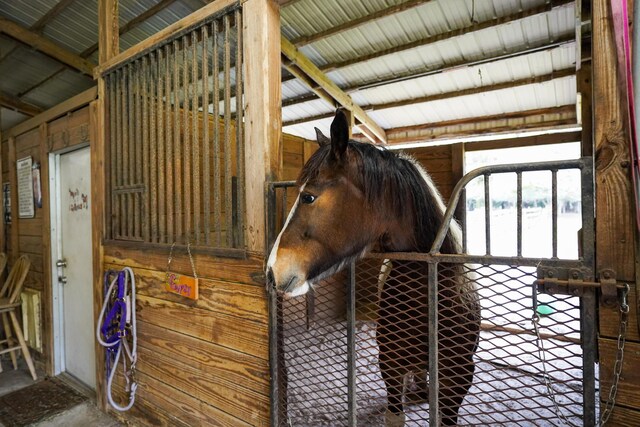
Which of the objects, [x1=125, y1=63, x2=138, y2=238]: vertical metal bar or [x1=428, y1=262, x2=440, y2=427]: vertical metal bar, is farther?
[x1=125, y1=63, x2=138, y2=238]: vertical metal bar

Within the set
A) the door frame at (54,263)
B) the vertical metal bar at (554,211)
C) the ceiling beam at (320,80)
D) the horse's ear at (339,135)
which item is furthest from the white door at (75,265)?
the vertical metal bar at (554,211)

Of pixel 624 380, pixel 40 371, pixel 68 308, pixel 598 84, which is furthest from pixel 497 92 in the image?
pixel 40 371

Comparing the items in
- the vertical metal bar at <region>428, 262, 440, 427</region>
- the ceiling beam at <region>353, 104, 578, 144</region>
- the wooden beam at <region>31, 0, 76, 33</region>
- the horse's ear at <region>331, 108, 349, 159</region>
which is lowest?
the vertical metal bar at <region>428, 262, 440, 427</region>

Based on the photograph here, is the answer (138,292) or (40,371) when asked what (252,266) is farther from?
(40,371)

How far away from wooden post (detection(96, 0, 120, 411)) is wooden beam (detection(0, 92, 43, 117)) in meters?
3.41

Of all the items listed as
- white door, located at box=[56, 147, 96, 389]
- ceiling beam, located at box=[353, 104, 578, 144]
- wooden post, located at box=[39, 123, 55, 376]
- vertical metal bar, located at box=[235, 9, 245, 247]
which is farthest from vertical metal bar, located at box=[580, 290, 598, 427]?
ceiling beam, located at box=[353, 104, 578, 144]

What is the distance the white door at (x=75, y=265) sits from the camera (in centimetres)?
255

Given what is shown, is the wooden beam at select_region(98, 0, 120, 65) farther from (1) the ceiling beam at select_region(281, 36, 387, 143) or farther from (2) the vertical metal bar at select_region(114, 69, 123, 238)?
(1) the ceiling beam at select_region(281, 36, 387, 143)

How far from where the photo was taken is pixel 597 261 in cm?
79

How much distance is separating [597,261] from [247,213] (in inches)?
47.7

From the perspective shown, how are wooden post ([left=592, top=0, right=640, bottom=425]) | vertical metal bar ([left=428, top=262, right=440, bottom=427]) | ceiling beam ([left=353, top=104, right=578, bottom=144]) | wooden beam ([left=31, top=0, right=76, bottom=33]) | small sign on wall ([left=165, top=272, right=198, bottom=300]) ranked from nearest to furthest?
wooden post ([left=592, top=0, right=640, bottom=425]), vertical metal bar ([left=428, top=262, right=440, bottom=427]), small sign on wall ([left=165, top=272, right=198, bottom=300]), wooden beam ([left=31, top=0, right=76, bottom=33]), ceiling beam ([left=353, top=104, right=578, bottom=144])

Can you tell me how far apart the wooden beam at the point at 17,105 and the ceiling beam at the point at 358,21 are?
4177 millimetres

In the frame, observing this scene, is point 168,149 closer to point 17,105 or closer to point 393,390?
point 393,390

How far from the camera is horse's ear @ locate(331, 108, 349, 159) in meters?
1.00
